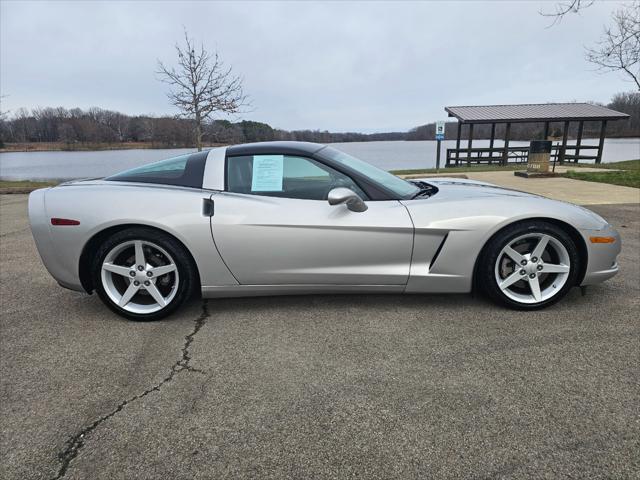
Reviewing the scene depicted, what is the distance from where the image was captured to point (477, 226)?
2.67 metres

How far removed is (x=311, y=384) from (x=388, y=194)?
144cm

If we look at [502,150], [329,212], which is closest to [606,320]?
[329,212]

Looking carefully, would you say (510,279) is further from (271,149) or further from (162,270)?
(162,270)

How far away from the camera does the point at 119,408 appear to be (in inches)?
74.1

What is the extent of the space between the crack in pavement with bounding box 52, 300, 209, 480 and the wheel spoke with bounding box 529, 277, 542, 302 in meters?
2.30

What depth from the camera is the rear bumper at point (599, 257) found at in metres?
2.74

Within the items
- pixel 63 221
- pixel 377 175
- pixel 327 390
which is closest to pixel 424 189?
pixel 377 175

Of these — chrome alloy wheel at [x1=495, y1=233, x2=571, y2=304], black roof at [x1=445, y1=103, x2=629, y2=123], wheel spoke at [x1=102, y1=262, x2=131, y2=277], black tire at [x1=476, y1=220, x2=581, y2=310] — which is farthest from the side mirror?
black roof at [x1=445, y1=103, x2=629, y2=123]

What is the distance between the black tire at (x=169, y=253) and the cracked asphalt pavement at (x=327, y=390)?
0.11m

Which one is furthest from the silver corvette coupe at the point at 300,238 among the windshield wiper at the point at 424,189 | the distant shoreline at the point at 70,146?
the distant shoreline at the point at 70,146

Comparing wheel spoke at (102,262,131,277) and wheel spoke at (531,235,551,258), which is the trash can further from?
wheel spoke at (102,262,131,277)

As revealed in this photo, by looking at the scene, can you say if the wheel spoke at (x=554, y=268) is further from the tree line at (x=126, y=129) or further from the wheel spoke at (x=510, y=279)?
the tree line at (x=126, y=129)

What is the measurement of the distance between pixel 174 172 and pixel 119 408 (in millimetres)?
1698

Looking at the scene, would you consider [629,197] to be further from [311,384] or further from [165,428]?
[165,428]
